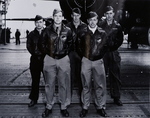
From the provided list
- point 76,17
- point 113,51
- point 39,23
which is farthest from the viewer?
point 113,51

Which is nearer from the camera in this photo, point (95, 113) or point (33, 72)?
point (95, 113)

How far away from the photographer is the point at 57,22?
5.21 metres

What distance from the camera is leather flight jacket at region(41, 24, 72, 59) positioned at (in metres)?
5.23

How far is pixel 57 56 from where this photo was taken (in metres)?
5.25

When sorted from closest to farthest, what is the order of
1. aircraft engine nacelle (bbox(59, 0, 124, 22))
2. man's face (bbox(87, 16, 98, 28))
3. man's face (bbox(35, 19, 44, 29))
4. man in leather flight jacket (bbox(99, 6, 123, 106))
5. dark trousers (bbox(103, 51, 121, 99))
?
man's face (bbox(87, 16, 98, 28)) < man's face (bbox(35, 19, 44, 29)) < man in leather flight jacket (bbox(99, 6, 123, 106)) < dark trousers (bbox(103, 51, 121, 99)) < aircraft engine nacelle (bbox(59, 0, 124, 22))

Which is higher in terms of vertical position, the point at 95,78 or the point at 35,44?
the point at 35,44

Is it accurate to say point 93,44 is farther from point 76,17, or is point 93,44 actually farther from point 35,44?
point 35,44

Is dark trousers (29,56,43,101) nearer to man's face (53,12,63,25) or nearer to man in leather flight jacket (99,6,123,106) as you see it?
man's face (53,12,63,25)

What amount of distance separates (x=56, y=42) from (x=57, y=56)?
10.4 inches

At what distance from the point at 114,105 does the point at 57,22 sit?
7.57 feet

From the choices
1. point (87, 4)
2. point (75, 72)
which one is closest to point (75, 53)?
point (75, 72)

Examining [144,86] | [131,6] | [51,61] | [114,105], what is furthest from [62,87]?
[131,6]

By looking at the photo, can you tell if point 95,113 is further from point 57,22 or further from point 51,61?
point 57,22

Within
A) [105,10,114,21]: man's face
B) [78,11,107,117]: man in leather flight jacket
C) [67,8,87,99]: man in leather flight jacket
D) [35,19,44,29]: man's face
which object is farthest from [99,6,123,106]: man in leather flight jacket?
[35,19,44,29]: man's face
